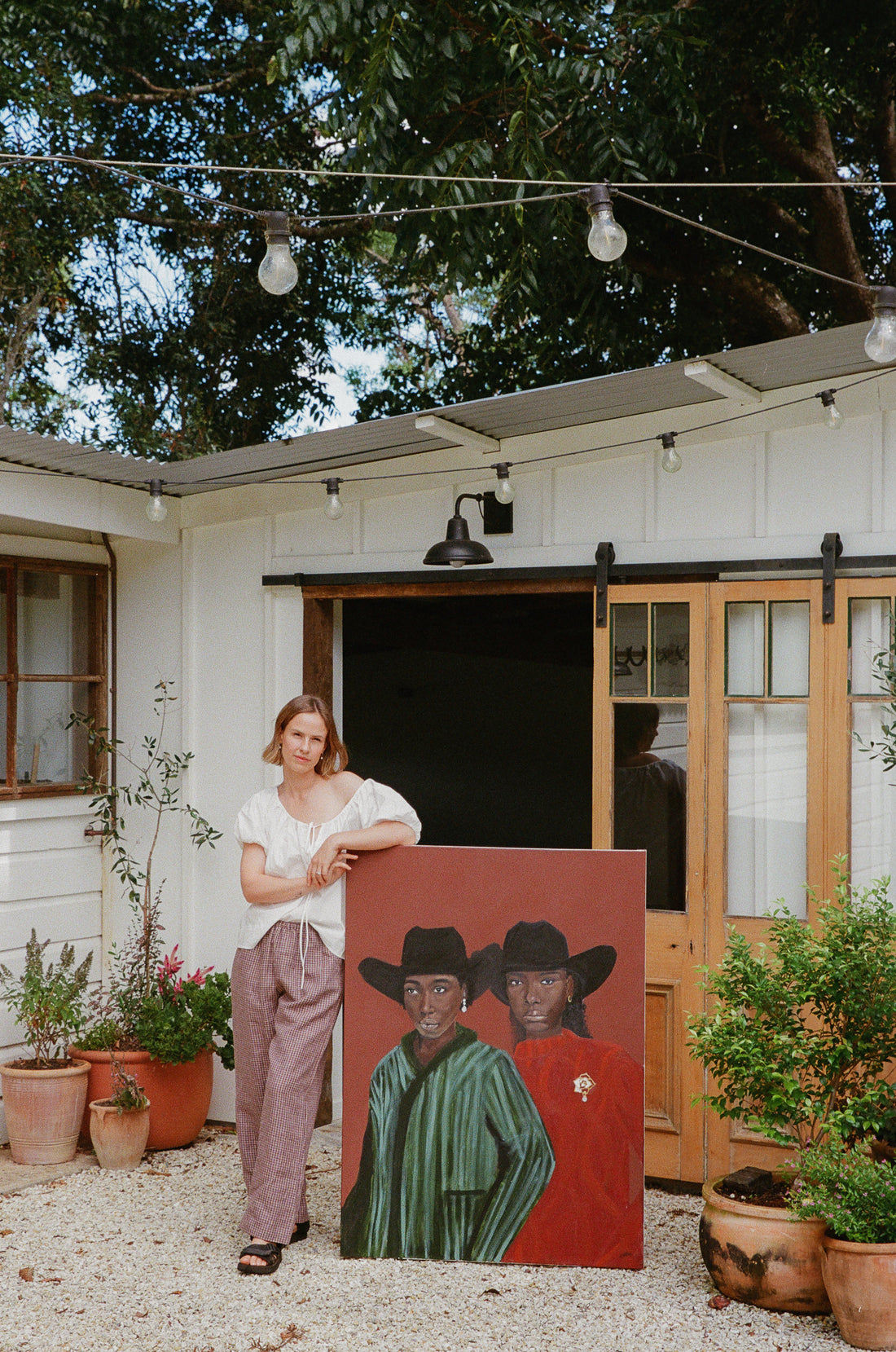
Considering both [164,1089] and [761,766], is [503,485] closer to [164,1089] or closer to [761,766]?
[761,766]

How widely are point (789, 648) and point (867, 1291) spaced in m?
1.96

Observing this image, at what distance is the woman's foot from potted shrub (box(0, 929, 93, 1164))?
4.10 ft

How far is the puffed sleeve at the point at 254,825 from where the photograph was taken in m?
3.81

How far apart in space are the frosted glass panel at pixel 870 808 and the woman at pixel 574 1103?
40.2 inches

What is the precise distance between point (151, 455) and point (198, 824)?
17.6 ft

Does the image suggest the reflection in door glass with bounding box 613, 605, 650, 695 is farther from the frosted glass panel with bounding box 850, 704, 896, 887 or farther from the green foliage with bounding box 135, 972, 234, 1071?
the green foliage with bounding box 135, 972, 234, 1071

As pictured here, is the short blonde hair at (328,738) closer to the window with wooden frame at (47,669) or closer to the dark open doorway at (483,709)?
the window with wooden frame at (47,669)

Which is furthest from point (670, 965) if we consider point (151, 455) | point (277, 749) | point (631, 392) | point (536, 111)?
point (151, 455)

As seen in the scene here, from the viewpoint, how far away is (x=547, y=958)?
3580 mm

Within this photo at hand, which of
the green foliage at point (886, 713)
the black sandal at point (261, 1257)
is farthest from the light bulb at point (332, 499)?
the black sandal at point (261, 1257)

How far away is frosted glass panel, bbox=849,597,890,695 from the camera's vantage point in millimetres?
3980

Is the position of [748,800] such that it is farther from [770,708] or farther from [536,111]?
[536,111]

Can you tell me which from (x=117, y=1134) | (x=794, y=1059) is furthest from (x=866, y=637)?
(x=117, y=1134)

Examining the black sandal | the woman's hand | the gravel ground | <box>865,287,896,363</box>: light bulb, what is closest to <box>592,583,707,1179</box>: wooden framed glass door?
the gravel ground
